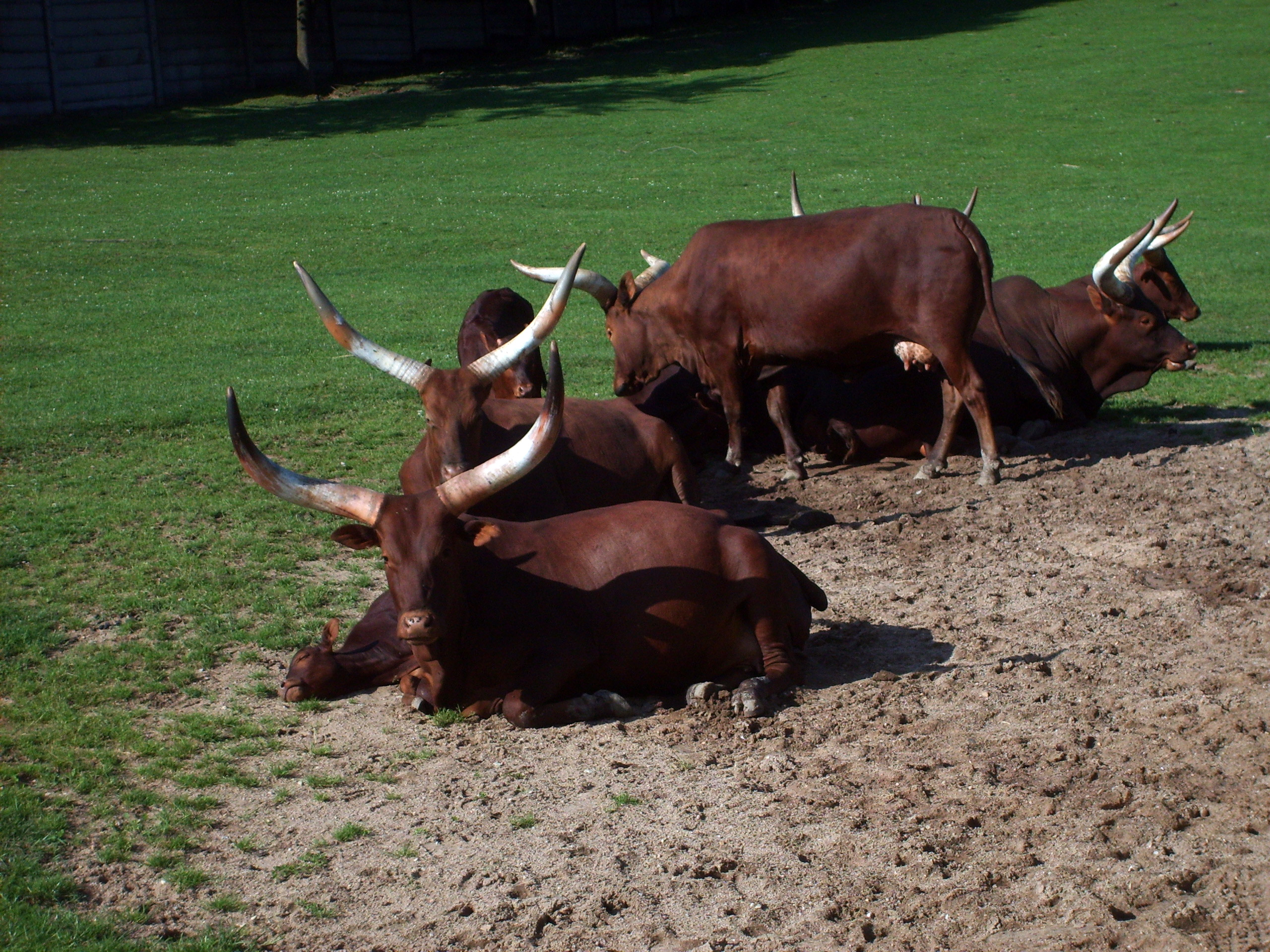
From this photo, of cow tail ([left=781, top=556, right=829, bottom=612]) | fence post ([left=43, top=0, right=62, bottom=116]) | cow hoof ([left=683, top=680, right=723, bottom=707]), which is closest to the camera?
cow hoof ([left=683, top=680, right=723, bottom=707])

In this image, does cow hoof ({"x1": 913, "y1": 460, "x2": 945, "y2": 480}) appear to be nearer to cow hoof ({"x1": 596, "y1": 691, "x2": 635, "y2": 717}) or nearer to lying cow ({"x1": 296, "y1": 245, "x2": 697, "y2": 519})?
lying cow ({"x1": 296, "y1": 245, "x2": 697, "y2": 519})

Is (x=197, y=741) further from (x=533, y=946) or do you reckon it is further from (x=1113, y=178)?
(x=1113, y=178)

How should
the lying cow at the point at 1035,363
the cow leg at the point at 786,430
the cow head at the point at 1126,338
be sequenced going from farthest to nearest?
1. the cow head at the point at 1126,338
2. the lying cow at the point at 1035,363
3. the cow leg at the point at 786,430

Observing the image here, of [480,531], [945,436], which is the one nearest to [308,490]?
[480,531]

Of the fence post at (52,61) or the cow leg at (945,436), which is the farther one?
the fence post at (52,61)

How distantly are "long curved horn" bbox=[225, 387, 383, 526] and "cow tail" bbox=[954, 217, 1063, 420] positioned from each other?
497 cm

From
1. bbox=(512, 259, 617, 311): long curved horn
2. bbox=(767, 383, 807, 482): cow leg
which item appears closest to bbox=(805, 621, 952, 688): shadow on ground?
bbox=(767, 383, 807, 482): cow leg

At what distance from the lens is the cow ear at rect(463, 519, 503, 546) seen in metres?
5.59

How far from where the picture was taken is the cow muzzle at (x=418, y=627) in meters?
5.20

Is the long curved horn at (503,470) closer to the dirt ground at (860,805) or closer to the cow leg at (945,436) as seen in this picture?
the dirt ground at (860,805)

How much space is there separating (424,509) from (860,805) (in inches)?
82.7

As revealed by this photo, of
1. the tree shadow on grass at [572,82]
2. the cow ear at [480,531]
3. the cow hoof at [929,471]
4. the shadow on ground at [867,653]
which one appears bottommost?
the shadow on ground at [867,653]

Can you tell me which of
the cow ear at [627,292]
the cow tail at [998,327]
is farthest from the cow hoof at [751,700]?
the cow ear at [627,292]

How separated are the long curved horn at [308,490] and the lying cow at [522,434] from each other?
125cm
